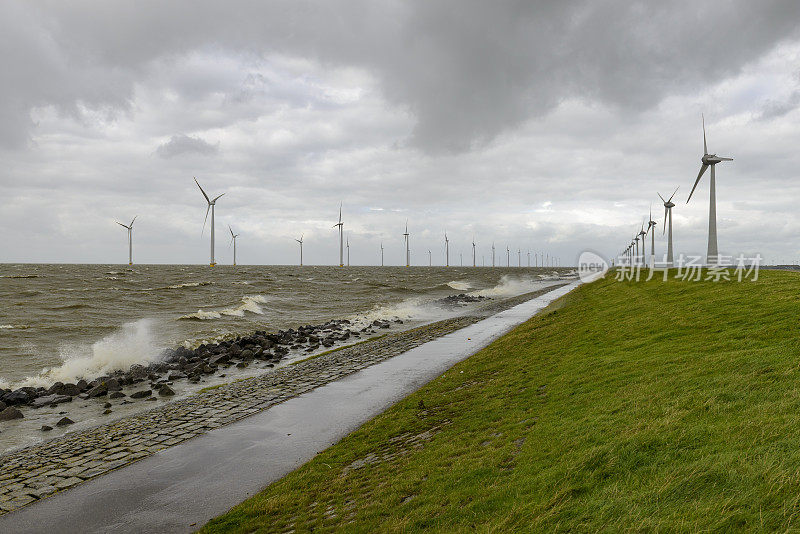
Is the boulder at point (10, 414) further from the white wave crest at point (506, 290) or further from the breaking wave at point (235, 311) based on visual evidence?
the white wave crest at point (506, 290)

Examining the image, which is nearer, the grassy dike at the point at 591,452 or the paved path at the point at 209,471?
the grassy dike at the point at 591,452

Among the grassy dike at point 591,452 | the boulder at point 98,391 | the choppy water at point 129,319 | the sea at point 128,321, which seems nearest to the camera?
the grassy dike at point 591,452

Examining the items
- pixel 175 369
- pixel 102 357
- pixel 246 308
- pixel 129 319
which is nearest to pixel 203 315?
pixel 129 319

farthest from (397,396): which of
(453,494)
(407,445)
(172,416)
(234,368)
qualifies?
(234,368)

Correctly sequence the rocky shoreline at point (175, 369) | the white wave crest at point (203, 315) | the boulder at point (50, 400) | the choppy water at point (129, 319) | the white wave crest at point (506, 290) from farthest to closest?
the white wave crest at point (506, 290) → the white wave crest at point (203, 315) → the choppy water at point (129, 319) → the rocky shoreline at point (175, 369) → the boulder at point (50, 400)

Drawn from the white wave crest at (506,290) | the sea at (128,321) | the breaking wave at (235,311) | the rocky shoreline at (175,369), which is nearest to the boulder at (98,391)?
the rocky shoreline at (175,369)

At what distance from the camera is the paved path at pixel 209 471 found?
9.25 m

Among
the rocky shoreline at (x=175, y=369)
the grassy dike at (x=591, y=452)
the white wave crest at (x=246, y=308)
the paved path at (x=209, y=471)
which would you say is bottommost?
the rocky shoreline at (x=175, y=369)

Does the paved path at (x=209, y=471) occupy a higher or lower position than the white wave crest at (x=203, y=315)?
higher

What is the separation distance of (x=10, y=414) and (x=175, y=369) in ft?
29.8

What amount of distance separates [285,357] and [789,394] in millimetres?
26411

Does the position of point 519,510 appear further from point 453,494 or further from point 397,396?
point 397,396

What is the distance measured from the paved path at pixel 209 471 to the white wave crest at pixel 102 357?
1512cm

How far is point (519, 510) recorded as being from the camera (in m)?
6.26
